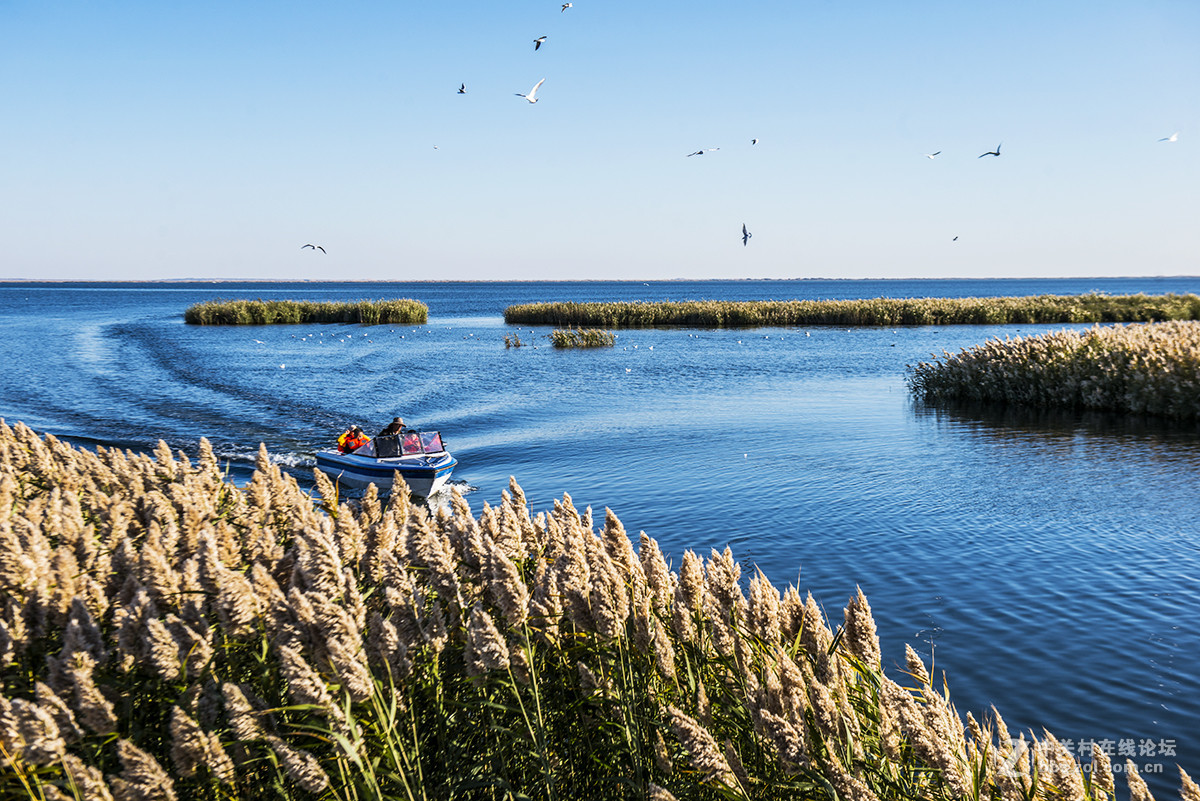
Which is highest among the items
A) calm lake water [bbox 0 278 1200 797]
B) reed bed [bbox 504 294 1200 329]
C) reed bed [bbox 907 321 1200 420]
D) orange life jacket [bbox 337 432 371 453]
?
reed bed [bbox 504 294 1200 329]

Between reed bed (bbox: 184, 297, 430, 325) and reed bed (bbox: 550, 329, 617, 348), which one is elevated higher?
reed bed (bbox: 184, 297, 430, 325)

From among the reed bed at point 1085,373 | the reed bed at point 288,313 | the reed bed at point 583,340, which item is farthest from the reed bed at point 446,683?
the reed bed at point 288,313

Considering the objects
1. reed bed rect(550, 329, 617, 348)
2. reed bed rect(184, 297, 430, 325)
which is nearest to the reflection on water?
reed bed rect(550, 329, 617, 348)

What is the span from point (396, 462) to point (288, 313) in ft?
258

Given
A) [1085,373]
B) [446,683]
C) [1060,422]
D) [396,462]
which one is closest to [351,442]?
[396,462]

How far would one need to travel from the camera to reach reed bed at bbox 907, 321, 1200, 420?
24.2 meters

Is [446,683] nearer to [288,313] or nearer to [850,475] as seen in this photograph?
[850,475]

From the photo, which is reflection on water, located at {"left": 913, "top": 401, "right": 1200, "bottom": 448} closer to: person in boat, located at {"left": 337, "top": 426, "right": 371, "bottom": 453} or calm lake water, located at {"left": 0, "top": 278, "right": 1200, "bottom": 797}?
calm lake water, located at {"left": 0, "top": 278, "right": 1200, "bottom": 797}

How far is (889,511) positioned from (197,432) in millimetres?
24342

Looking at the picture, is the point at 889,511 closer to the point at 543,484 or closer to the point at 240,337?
the point at 543,484

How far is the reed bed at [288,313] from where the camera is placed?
3536 inches

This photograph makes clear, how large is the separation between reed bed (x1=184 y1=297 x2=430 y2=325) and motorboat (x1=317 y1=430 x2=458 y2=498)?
241 feet

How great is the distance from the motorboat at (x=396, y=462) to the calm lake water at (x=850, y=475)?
49.0 inches

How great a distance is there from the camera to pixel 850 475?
1942 cm
